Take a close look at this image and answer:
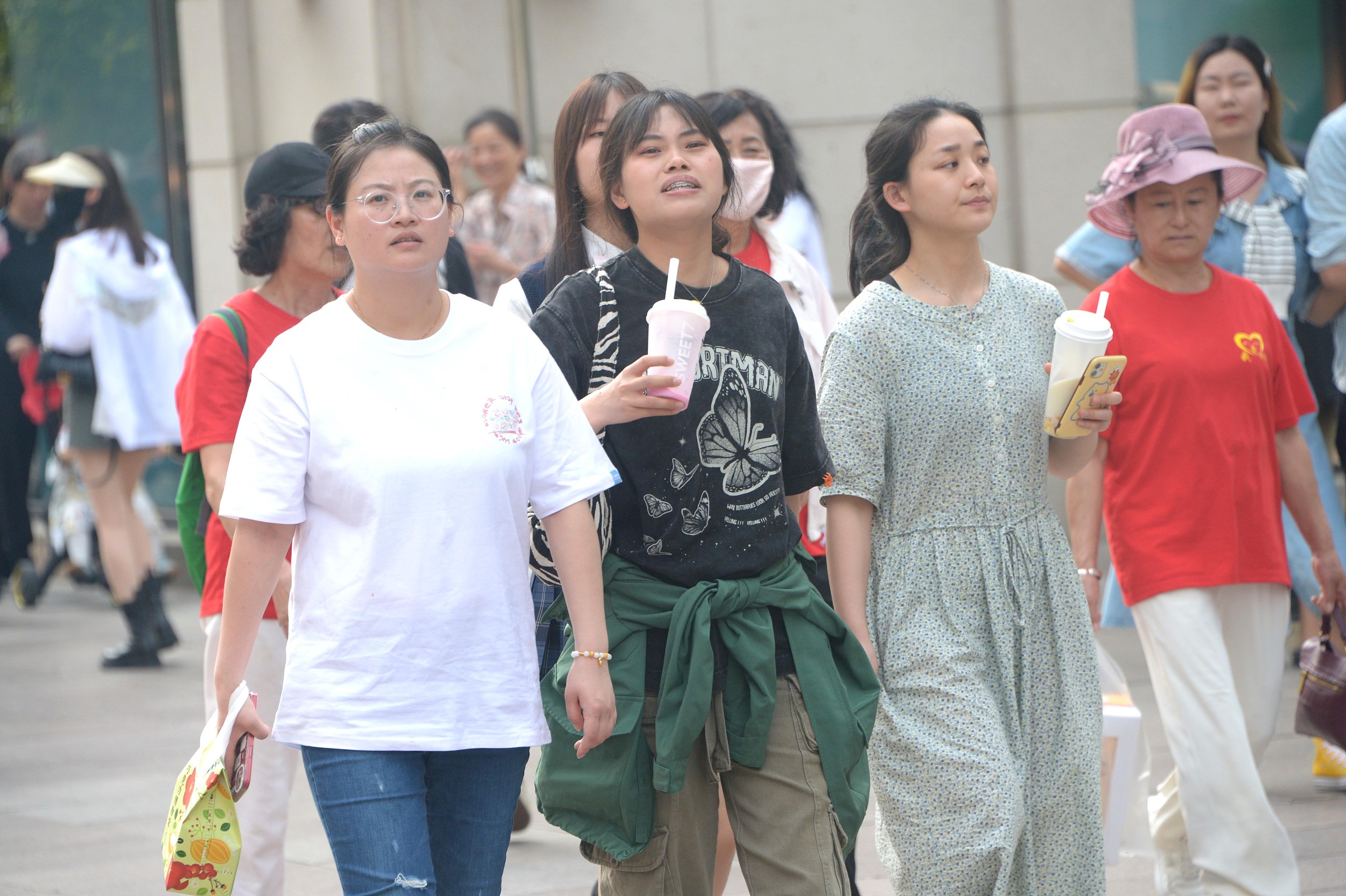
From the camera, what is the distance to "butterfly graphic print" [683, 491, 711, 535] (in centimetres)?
323

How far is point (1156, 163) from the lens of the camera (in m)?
4.54

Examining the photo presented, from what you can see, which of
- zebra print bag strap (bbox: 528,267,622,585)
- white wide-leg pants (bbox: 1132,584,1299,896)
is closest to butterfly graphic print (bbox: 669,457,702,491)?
zebra print bag strap (bbox: 528,267,622,585)

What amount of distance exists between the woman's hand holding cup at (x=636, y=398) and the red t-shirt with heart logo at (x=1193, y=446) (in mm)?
1648

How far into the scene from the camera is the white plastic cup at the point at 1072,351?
353 cm

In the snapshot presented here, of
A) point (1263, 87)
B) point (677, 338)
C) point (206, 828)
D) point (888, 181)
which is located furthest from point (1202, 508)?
point (206, 828)

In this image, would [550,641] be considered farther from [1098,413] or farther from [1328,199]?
[1328,199]

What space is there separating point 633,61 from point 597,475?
7125 millimetres

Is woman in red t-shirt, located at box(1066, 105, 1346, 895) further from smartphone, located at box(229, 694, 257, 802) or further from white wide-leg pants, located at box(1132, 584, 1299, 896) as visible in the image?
smartphone, located at box(229, 694, 257, 802)

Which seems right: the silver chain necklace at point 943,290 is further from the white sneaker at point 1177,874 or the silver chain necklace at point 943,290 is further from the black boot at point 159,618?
the black boot at point 159,618

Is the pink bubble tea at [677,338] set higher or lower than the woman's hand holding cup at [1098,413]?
higher

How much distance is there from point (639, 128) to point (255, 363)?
1.26 m

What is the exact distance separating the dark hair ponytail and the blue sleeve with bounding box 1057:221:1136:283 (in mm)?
1946

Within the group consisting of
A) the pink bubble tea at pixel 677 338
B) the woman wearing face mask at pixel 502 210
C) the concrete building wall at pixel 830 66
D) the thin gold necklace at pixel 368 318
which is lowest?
the pink bubble tea at pixel 677 338

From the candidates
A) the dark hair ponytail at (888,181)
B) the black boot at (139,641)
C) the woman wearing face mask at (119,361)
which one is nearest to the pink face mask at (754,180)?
the dark hair ponytail at (888,181)
